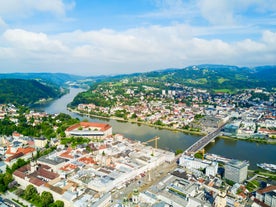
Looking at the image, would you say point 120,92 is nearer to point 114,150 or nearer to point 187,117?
point 187,117

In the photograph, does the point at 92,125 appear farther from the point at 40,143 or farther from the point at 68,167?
the point at 68,167

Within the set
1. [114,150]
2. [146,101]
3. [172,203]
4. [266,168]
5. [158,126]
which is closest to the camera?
[172,203]

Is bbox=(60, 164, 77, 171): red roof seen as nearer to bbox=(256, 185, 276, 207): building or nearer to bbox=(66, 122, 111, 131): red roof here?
bbox=(66, 122, 111, 131): red roof

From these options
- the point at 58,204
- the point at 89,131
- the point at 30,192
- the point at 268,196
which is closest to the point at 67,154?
A: the point at 30,192

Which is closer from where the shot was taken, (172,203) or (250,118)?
(172,203)

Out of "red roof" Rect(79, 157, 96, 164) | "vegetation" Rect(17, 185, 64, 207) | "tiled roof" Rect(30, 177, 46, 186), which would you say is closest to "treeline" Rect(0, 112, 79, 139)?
"red roof" Rect(79, 157, 96, 164)

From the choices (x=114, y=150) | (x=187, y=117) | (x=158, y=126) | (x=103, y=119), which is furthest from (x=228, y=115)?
(x=114, y=150)
